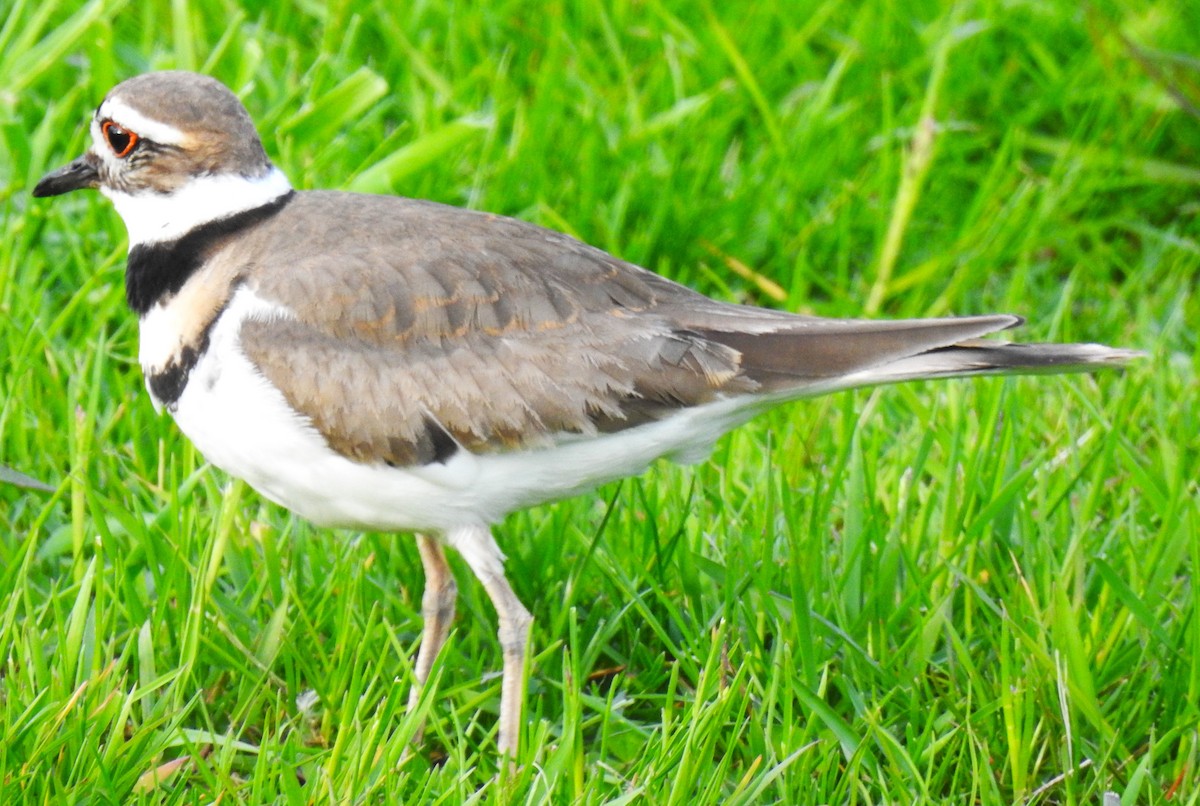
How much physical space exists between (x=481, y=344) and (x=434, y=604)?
31.2 inches

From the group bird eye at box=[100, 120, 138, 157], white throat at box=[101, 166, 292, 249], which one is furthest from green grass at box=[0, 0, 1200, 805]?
bird eye at box=[100, 120, 138, 157]

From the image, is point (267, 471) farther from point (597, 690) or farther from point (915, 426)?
point (915, 426)

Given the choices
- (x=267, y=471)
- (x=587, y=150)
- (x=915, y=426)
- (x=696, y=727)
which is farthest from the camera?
(x=587, y=150)

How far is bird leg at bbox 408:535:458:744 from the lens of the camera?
167 inches

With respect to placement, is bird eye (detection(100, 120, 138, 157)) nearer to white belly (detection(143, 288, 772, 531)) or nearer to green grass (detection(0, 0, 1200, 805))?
white belly (detection(143, 288, 772, 531))

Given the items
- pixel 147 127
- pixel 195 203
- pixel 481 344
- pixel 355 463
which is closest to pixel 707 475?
pixel 481 344

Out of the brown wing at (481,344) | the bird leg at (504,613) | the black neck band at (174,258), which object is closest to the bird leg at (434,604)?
the bird leg at (504,613)

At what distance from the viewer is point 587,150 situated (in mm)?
6020

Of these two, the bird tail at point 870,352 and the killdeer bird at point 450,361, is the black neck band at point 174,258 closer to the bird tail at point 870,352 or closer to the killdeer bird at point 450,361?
the killdeer bird at point 450,361

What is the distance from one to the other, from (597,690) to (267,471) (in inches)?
41.0

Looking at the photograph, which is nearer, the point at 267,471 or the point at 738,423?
the point at 267,471

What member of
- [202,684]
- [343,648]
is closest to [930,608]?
[343,648]

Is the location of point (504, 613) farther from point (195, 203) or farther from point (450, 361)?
point (195, 203)

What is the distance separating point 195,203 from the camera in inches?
163
